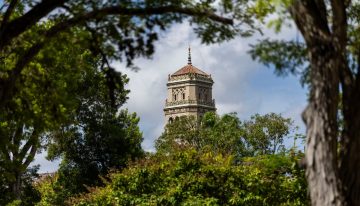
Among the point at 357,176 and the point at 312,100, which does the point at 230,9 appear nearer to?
the point at 312,100

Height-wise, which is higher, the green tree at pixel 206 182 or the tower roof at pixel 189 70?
the tower roof at pixel 189 70

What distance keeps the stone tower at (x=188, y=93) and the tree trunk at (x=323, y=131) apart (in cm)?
12273

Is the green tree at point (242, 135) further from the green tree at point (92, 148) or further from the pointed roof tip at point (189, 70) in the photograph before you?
the pointed roof tip at point (189, 70)

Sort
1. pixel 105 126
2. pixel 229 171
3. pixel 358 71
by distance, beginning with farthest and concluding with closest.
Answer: pixel 105 126
pixel 229 171
pixel 358 71

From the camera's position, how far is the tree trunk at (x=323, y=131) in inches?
306

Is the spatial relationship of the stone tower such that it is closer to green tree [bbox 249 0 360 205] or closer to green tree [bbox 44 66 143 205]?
green tree [bbox 44 66 143 205]

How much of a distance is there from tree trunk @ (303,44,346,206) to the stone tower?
A: 12273 cm

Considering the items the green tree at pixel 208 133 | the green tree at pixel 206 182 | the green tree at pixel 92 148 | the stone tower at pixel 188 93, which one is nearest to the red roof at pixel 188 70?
the stone tower at pixel 188 93

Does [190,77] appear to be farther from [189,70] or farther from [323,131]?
[323,131]

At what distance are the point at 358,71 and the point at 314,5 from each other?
91 centimetres

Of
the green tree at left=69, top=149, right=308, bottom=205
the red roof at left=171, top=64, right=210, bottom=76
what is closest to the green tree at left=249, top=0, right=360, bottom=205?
the green tree at left=69, top=149, right=308, bottom=205

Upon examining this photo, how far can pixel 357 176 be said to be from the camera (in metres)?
7.89

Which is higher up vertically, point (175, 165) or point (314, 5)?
point (175, 165)

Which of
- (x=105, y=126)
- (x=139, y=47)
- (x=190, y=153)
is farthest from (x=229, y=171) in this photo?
(x=105, y=126)
